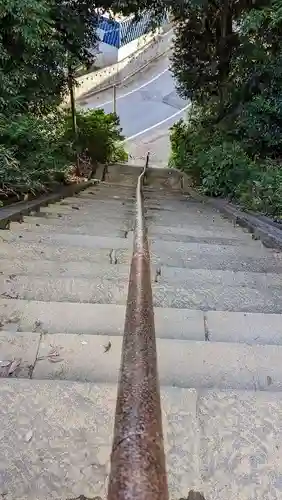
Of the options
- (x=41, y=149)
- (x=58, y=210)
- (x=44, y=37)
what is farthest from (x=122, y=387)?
(x=44, y=37)

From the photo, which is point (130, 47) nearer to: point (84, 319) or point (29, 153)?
point (29, 153)

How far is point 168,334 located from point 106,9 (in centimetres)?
793

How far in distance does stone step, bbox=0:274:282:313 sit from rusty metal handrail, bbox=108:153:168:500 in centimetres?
110

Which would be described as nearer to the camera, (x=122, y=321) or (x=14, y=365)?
(x=14, y=365)

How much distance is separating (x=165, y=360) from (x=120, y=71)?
21552 mm

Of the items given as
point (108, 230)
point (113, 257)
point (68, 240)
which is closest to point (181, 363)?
point (113, 257)

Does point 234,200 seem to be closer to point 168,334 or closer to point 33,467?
point 168,334

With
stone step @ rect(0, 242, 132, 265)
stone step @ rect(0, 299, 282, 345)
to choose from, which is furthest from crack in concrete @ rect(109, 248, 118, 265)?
stone step @ rect(0, 299, 282, 345)

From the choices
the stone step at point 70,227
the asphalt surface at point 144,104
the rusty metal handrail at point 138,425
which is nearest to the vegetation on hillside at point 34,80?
the stone step at point 70,227

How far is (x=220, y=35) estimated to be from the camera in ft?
29.6

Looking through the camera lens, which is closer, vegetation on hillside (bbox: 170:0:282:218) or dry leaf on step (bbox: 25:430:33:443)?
dry leaf on step (bbox: 25:430:33:443)

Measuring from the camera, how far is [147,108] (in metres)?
19.8

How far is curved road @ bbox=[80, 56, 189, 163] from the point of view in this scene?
56.7 ft

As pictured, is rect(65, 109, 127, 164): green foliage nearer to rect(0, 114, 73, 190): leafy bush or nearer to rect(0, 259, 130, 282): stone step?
rect(0, 114, 73, 190): leafy bush
